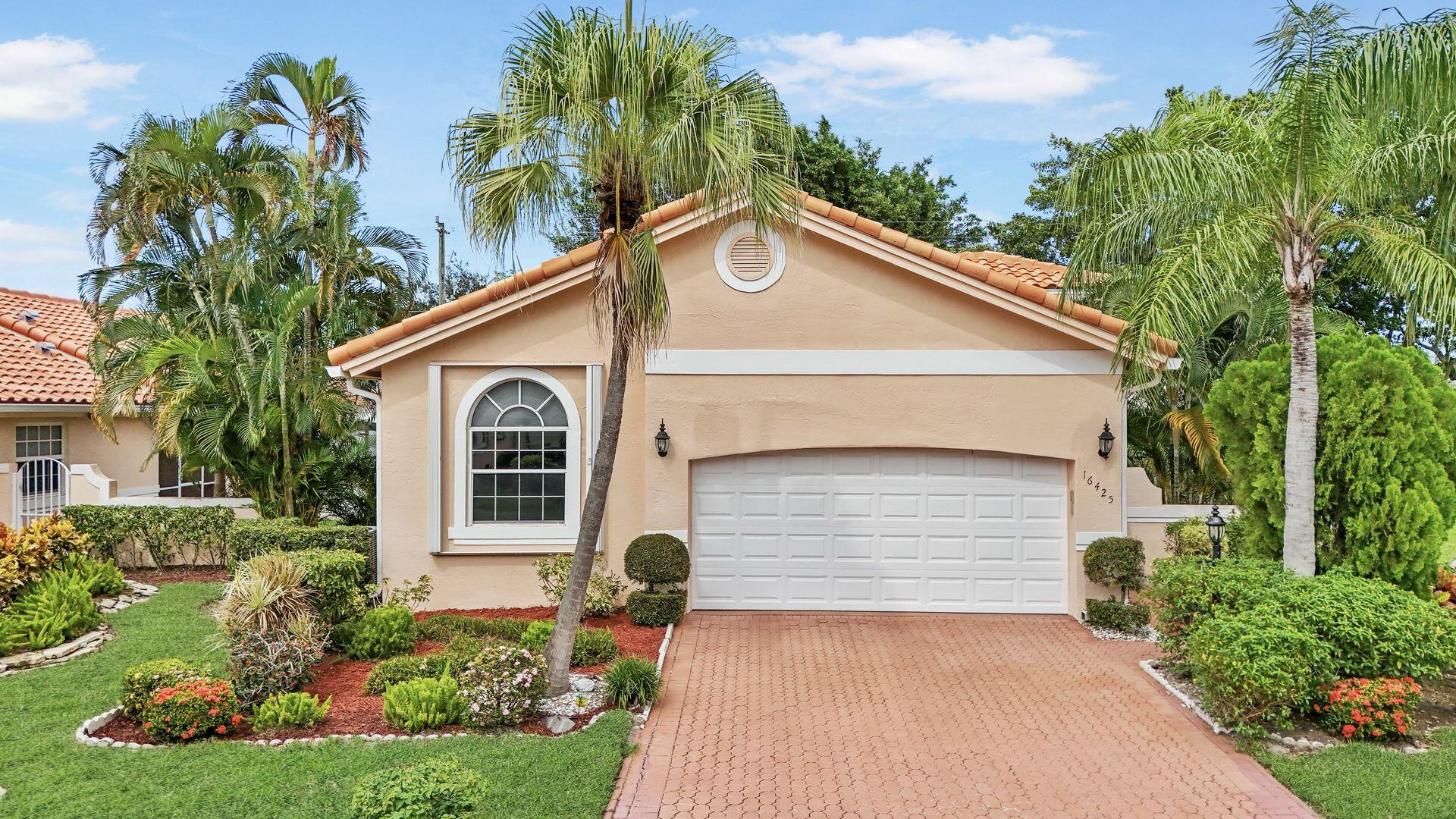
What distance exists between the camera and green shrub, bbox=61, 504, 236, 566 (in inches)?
526

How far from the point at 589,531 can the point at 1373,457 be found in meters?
7.40

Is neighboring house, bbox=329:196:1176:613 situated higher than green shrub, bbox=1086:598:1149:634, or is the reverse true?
neighboring house, bbox=329:196:1176:613

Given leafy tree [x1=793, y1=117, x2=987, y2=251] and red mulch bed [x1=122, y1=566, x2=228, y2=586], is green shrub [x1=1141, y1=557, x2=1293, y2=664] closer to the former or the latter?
red mulch bed [x1=122, y1=566, x2=228, y2=586]

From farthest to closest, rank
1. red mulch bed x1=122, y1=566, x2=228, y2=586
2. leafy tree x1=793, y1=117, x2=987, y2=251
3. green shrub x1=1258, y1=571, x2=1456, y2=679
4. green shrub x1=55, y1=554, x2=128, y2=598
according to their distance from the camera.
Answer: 1. leafy tree x1=793, y1=117, x2=987, y2=251
2. red mulch bed x1=122, y1=566, x2=228, y2=586
3. green shrub x1=55, y1=554, x2=128, y2=598
4. green shrub x1=1258, y1=571, x2=1456, y2=679

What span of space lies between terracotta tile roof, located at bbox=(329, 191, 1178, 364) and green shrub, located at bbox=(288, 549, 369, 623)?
2893 mm

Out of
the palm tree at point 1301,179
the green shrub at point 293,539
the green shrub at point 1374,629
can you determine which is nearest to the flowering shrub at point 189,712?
the green shrub at point 293,539

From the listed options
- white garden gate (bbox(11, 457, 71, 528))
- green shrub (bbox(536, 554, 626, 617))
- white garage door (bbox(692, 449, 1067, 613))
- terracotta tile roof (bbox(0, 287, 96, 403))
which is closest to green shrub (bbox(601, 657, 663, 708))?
green shrub (bbox(536, 554, 626, 617))

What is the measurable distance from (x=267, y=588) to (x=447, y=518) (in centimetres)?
315

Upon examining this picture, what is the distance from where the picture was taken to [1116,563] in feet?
33.7

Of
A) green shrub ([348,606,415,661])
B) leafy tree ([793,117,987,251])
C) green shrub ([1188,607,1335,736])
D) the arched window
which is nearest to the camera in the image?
green shrub ([1188,607,1335,736])

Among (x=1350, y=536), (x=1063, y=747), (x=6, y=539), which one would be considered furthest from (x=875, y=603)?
(x=6, y=539)

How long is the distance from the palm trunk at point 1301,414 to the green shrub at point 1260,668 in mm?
1244

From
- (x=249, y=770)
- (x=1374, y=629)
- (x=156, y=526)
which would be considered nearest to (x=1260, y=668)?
(x=1374, y=629)

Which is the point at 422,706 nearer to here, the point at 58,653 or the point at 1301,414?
the point at 58,653
